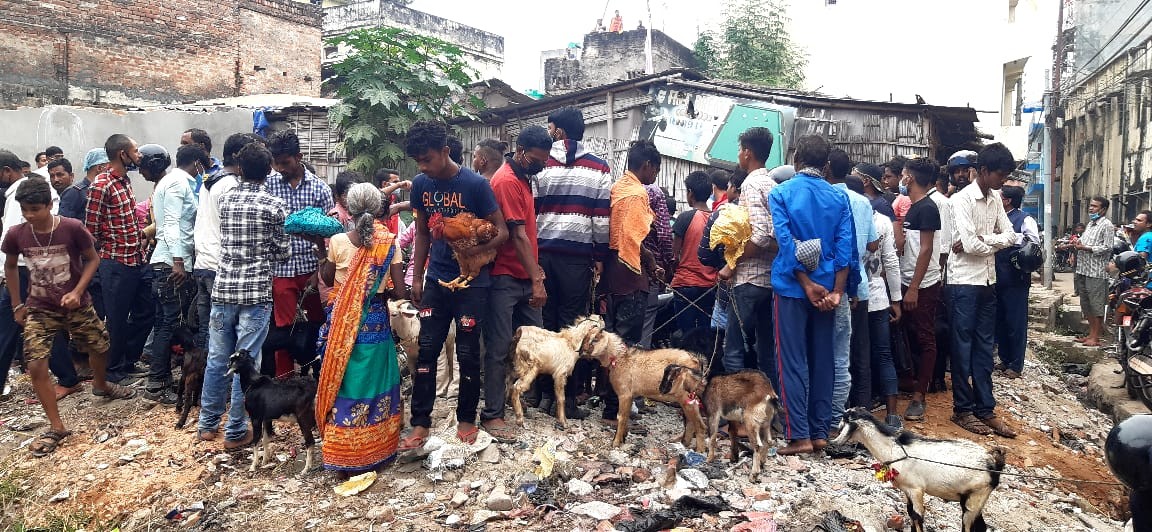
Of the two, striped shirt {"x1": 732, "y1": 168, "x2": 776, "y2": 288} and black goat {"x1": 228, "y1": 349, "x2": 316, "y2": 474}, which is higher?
striped shirt {"x1": 732, "y1": 168, "x2": 776, "y2": 288}

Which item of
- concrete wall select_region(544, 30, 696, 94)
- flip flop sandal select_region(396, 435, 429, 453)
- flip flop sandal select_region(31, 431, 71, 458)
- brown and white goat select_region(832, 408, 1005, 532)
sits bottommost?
flip flop sandal select_region(31, 431, 71, 458)

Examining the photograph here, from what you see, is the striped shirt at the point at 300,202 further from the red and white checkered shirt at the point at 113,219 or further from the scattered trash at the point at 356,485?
the red and white checkered shirt at the point at 113,219

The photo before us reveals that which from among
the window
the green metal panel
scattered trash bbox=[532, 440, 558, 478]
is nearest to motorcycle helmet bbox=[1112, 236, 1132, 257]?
the green metal panel

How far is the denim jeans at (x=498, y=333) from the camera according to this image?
16.0 feet

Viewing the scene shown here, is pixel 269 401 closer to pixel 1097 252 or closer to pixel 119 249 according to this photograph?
pixel 119 249

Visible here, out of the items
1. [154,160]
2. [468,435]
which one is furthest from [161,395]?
[468,435]

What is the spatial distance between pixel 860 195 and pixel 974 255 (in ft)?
3.31

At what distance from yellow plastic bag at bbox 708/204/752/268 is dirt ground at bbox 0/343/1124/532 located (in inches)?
56.6

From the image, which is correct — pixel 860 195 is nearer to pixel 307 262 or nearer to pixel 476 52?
pixel 307 262

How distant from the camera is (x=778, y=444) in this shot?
5.01 meters

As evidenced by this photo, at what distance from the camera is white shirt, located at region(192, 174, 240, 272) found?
18.2 ft

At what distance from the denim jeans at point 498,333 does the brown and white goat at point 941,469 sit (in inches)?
96.1

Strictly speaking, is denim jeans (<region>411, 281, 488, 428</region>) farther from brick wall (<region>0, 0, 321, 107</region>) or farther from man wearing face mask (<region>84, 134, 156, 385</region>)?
brick wall (<region>0, 0, 321, 107</region>)

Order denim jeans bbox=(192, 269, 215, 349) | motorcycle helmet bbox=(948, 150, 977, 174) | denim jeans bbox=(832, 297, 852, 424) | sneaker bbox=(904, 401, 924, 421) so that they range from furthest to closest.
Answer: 1. motorcycle helmet bbox=(948, 150, 977, 174)
2. sneaker bbox=(904, 401, 924, 421)
3. denim jeans bbox=(192, 269, 215, 349)
4. denim jeans bbox=(832, 297, 852, 424)
